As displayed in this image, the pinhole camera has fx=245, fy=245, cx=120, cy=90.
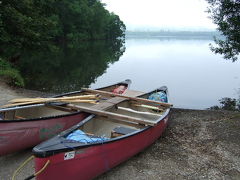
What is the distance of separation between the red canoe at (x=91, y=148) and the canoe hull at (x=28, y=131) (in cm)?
69

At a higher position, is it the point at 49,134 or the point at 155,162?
the point at 49,134

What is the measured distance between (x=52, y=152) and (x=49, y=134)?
231 cm

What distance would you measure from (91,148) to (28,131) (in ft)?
6.26

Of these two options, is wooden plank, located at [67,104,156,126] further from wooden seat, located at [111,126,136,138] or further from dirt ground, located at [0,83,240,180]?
dirt ground, located at [0,83,240,180]

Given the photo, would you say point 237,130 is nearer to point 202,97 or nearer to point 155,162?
point 155,162

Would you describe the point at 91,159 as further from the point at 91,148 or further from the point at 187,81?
the point at 187,81

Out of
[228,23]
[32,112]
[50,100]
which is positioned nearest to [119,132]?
[50,100]

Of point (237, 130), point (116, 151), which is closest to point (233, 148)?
point (237, 130)

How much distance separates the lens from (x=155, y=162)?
6.31 meters

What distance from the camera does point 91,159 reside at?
480 centimetres

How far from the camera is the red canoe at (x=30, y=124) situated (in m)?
5.37

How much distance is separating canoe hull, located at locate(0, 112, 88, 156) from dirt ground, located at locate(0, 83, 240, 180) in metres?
0.51

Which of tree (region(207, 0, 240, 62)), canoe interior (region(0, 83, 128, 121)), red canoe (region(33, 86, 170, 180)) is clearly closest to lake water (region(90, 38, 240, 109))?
tree (region(207, 0, 240, 62))

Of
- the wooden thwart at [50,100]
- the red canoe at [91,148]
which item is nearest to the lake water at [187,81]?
the wooden thwart at [50,100]
